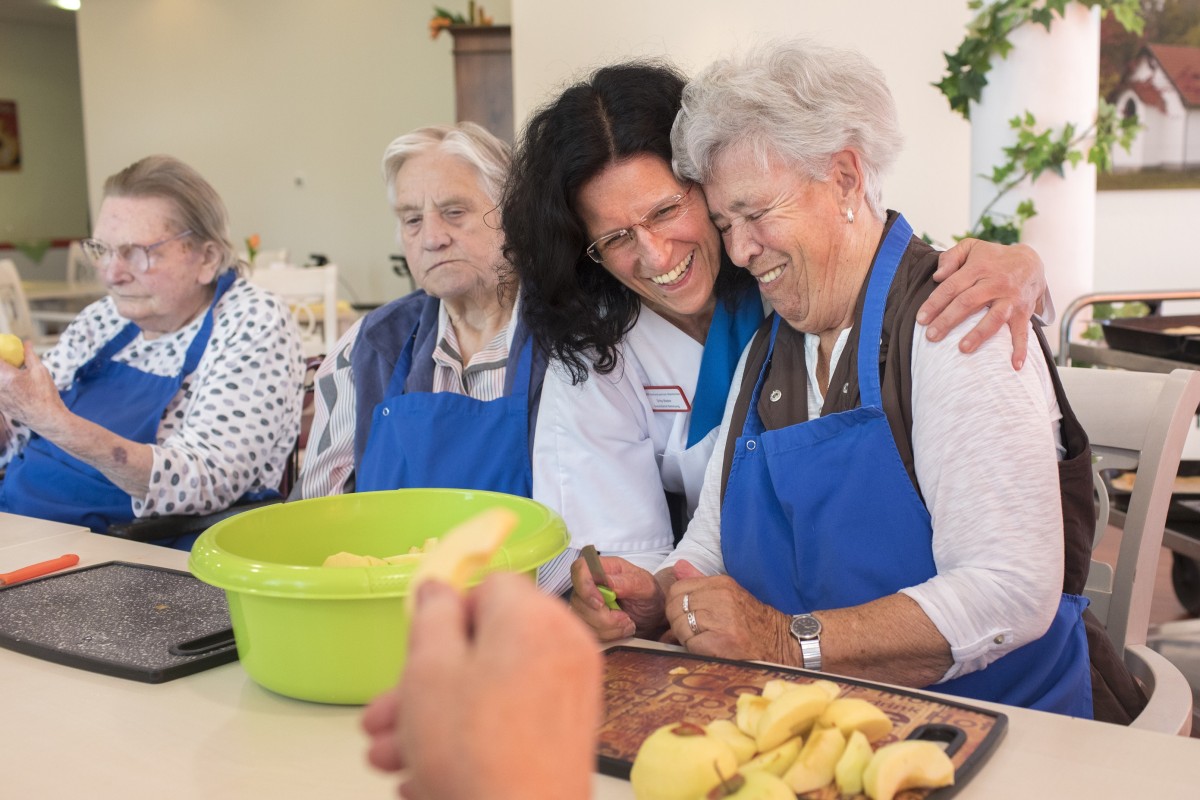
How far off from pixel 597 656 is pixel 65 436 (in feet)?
5.94

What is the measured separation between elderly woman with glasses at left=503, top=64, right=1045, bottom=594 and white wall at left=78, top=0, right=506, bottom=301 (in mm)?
7228

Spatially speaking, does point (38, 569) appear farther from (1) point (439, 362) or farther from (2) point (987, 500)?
(2) point (987, 500)

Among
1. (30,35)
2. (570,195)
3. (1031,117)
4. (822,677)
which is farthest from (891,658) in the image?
(30,35)

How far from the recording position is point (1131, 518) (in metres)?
1.66

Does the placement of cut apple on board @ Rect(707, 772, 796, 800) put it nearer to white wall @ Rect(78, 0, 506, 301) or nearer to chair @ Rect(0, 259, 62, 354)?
chair @ Rect(0, 259, 62, 354)

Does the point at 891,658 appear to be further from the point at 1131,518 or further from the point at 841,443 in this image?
the point at 1131,518

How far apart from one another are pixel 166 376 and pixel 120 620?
3.64 ft

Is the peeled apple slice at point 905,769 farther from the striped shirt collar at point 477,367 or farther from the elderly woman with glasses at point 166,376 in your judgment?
the elderly woman with glasses at point 166,376

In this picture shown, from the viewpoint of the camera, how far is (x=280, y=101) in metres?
9.37

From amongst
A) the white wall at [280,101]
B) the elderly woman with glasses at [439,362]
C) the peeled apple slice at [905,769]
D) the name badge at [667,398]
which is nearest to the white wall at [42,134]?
the white wall at [280,101]

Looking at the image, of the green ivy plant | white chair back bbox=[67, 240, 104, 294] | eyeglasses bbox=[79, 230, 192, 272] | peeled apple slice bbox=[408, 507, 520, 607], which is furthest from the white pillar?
white chair back bbox=[67, 240, 104, 294]

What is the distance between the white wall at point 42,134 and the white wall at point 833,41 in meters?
8.44

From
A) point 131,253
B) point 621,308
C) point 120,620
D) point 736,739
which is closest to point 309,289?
point 131,253

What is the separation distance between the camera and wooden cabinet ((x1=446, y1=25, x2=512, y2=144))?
650 centimetres
